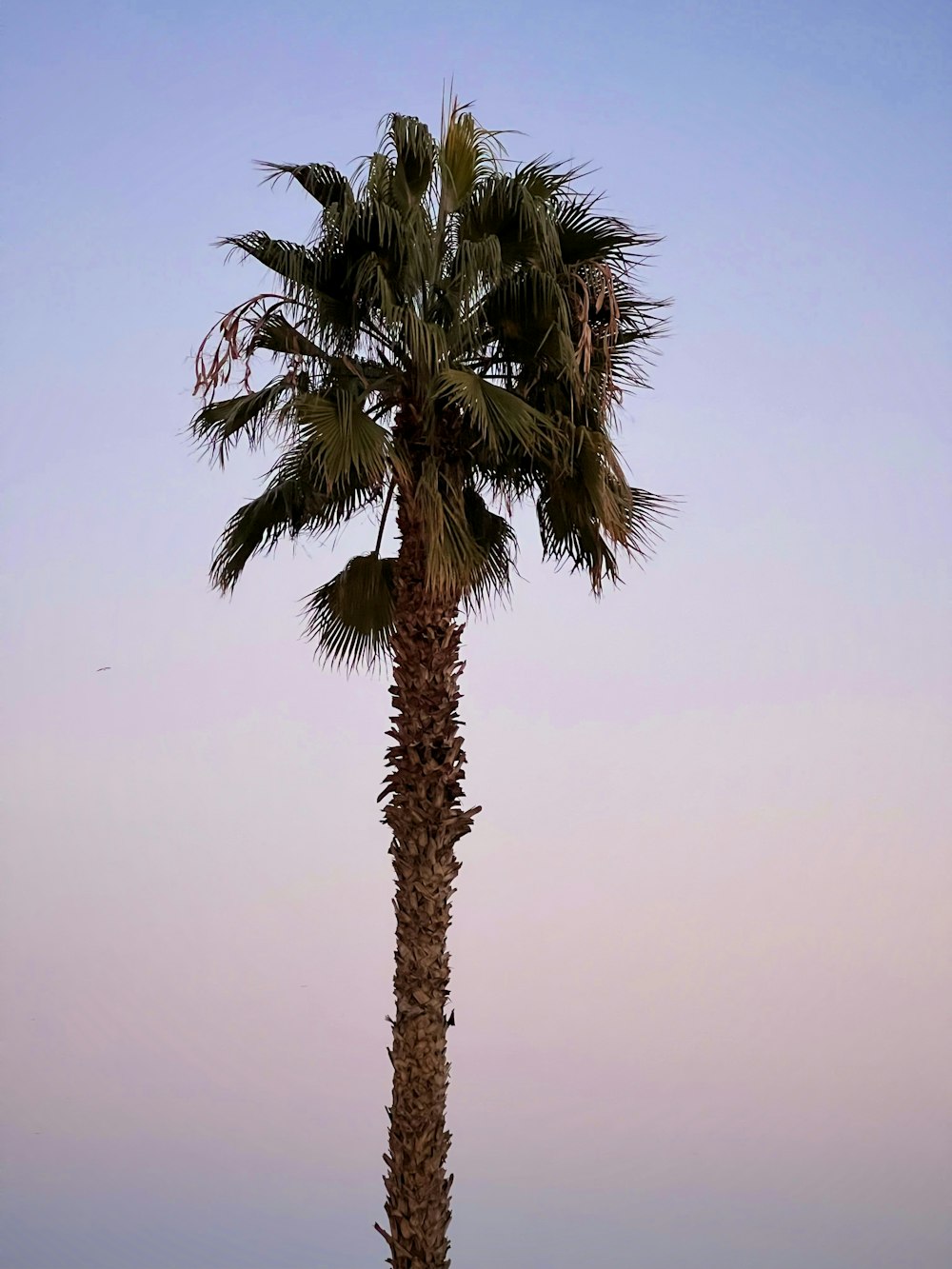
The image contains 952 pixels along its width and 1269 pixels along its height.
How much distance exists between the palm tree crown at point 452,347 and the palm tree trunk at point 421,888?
0.29 m

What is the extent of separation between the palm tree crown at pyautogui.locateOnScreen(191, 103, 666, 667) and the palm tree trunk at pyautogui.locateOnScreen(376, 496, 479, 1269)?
0.95 feet

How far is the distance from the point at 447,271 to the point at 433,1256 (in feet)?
18.9

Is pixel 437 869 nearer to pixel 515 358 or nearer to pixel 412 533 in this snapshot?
pixel 412 533

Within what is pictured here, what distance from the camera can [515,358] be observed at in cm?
1017

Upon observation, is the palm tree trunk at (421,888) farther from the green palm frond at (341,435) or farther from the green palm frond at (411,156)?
the green palm frond at (411,156)

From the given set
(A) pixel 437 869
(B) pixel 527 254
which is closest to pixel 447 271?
(B) pixel 527 254

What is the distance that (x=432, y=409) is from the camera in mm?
9961

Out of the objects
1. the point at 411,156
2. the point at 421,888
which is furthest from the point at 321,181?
the point at 421,888

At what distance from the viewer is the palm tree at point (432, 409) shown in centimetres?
956

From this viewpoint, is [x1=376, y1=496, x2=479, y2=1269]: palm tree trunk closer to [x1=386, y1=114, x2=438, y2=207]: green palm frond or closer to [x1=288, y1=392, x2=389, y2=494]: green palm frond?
[x1=288, y1=392, x2=389, y2=494]: green palm frond

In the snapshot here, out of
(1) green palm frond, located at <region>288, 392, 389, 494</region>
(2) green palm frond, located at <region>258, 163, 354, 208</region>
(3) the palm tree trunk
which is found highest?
(2) green palm frond, located at <region>258, 163, 354, 208</region>

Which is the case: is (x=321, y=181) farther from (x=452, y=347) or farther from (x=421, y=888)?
(x=421, y=888)

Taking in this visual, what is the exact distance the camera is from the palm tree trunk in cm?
948

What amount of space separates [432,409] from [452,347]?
390 millimetres
